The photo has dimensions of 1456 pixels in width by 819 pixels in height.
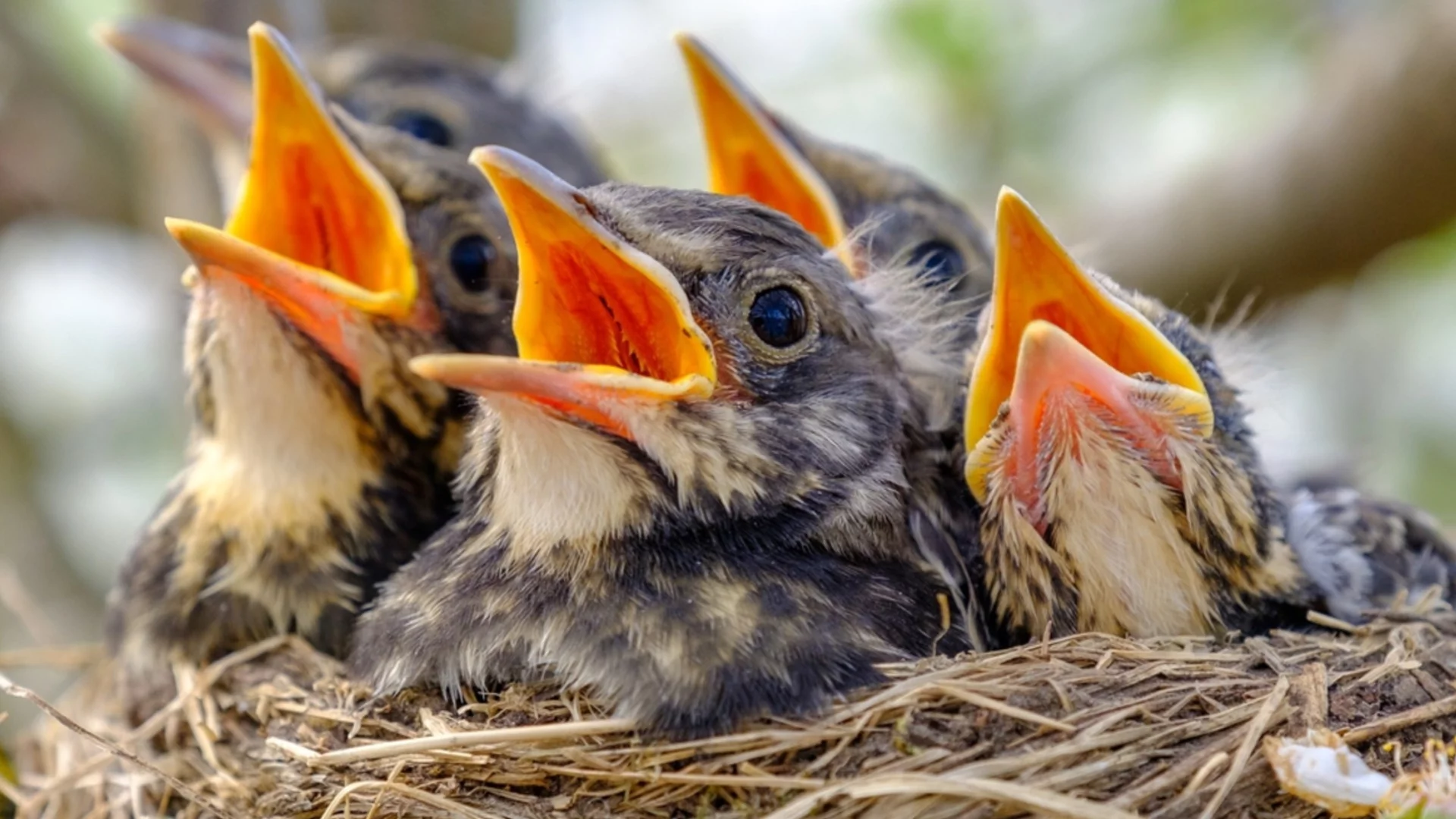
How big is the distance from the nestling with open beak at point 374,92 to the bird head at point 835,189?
60 cm

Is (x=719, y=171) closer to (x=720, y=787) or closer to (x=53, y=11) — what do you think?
(x=720, y=787)

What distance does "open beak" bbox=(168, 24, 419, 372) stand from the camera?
68.4 inches

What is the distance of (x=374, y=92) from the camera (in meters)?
2.46

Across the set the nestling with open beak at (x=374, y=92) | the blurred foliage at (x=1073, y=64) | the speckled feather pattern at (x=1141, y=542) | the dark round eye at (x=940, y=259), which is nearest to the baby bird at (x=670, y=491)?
the speckled feather pattern at (x=1141, y=542)

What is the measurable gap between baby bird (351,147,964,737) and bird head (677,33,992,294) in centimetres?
39

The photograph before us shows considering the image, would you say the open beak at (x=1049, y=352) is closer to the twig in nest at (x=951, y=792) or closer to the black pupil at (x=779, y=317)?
the black pupil at (x=779, y=317)

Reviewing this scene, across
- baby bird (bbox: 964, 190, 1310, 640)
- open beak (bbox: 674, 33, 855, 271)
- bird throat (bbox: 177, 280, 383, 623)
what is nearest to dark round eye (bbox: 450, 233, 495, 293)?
bird throat (bbox: 177, 280, 383, 623)

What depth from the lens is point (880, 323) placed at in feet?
5.83

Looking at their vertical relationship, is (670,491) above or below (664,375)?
below

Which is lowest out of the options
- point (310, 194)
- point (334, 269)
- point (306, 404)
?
point (306, 404)

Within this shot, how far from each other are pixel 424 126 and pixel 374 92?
0.40 feet

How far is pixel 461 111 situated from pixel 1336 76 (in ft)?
6.93

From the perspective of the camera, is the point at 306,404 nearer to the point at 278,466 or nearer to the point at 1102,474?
the point at 278,466

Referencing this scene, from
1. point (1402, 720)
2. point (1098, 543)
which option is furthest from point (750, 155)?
point (1402, 720)
